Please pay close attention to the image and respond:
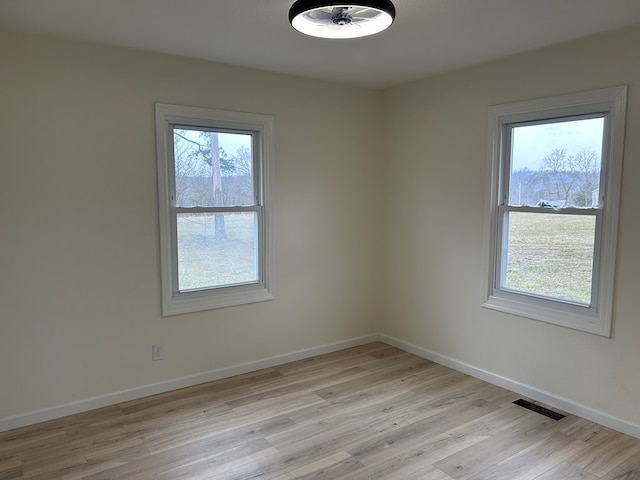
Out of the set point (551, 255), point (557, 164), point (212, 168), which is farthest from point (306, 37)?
point (551, 255)

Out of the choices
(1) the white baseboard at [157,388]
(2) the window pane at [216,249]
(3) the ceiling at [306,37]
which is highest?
(3) the ceiling at [306,37]

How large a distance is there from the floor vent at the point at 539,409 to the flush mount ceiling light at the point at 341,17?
2.66m

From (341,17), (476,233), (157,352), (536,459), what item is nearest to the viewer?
(341,17)

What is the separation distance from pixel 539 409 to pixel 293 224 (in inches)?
91.6

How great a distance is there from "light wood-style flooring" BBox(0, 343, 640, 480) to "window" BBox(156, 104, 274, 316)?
778mm

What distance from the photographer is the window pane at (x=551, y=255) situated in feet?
10.1

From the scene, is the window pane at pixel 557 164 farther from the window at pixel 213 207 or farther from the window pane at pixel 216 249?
the window pane at pixel 216 249

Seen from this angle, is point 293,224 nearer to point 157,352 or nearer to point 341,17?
point 157,352

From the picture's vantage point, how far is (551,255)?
327 centimetres

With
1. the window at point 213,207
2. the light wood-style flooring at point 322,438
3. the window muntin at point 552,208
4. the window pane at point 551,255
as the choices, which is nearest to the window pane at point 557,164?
the window muntin at point 552,208

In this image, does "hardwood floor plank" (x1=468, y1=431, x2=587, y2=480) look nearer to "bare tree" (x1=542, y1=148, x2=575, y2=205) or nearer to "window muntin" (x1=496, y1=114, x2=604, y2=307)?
"window muntin" (x1=496, y1=114, x2=604, y2=307)

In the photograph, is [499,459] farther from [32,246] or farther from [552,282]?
[32,246]

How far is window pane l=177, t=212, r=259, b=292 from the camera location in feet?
11.5

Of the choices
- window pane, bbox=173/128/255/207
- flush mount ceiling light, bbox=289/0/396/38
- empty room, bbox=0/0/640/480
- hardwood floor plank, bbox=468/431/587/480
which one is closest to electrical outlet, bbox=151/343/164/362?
empty room, bbox=0/0/640/480
